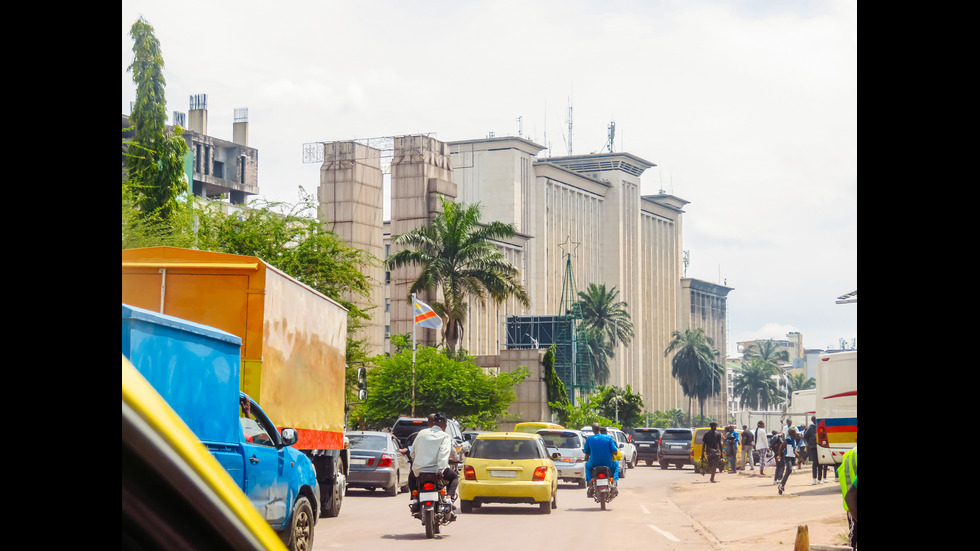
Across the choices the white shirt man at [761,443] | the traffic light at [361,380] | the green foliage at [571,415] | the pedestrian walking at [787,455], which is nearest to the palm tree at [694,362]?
the green foliage at [571,415]

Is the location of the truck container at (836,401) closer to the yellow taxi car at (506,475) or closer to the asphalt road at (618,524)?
the asphalt road at (618,524)

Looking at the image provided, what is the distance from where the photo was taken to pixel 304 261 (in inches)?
1280

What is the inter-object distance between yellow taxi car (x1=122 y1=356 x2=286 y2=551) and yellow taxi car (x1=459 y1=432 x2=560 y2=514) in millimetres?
19486

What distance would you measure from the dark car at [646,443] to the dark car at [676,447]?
2920 millimetres

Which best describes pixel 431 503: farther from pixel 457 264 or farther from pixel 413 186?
pixel 413 186

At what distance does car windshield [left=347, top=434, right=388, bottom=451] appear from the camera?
80.0 ft

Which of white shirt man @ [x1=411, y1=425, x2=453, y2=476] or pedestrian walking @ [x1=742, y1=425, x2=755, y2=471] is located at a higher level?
white shirt man @ [x1=411, y1=425, x2=453, y2=476]

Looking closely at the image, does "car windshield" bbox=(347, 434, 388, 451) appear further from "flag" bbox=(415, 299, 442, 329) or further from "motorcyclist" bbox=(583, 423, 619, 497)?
"flag" bbox=(415, 299, 442, 329)

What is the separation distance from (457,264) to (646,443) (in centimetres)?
1236

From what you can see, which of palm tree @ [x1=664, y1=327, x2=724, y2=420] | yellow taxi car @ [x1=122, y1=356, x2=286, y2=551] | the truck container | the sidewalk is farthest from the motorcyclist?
palm tree @ [x1=664, y1=327, x2=724, y2=420]

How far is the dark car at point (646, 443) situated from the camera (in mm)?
50156

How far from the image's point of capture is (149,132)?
2491cm
